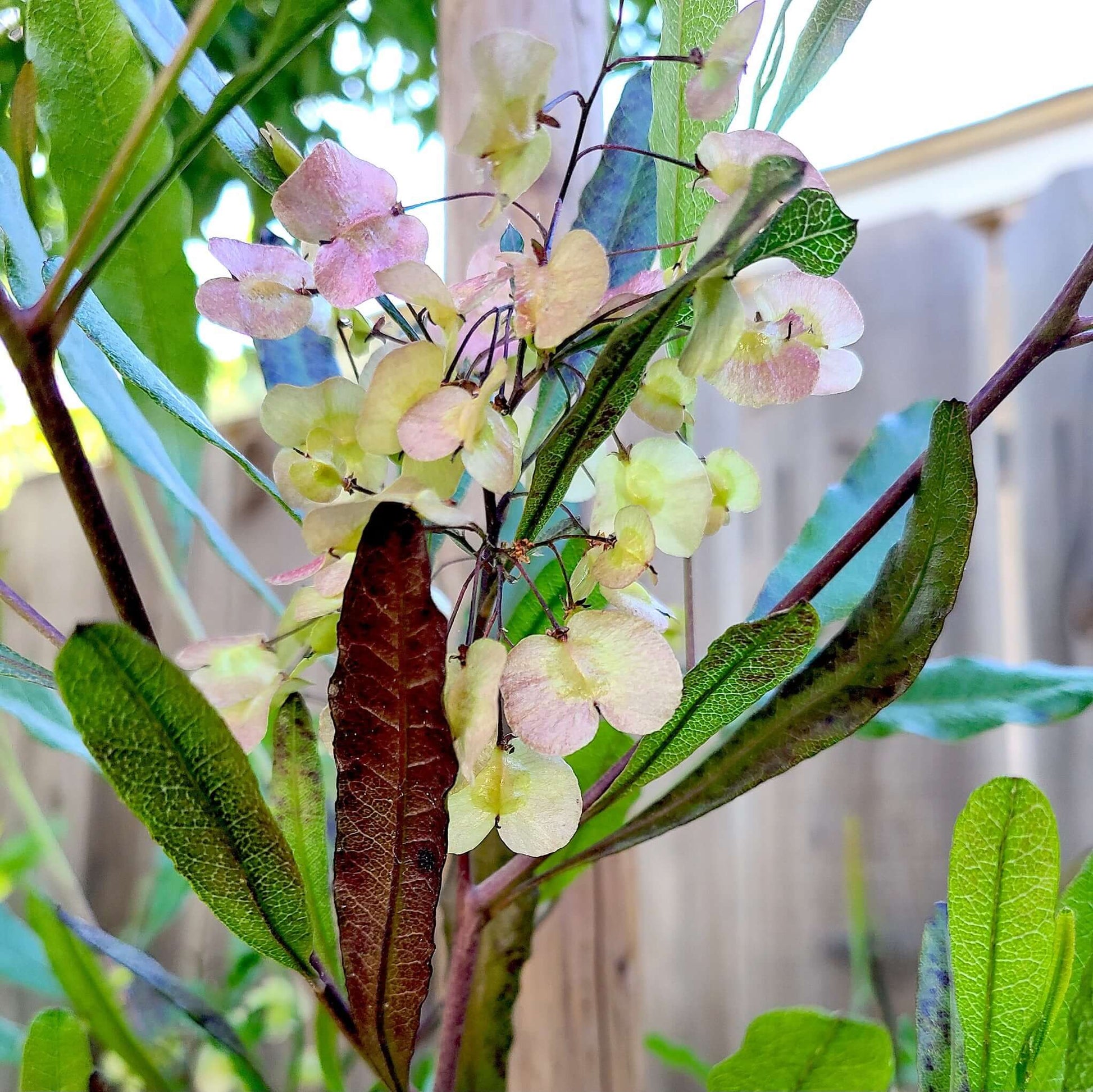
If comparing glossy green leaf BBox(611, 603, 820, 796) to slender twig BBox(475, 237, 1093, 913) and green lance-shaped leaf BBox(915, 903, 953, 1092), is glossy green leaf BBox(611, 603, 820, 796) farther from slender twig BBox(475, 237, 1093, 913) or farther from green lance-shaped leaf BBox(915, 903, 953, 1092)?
green lance-shaped leaf BBox(915, 903, 953, 1092)

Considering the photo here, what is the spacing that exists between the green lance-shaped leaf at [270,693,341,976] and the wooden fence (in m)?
0.52

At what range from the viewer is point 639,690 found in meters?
0.24

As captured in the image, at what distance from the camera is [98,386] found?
396 mm

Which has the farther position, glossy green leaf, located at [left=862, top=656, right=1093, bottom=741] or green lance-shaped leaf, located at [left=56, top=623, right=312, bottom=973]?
glossy green leaf, located at [left=862, top=656, right=1093, bottom=741]

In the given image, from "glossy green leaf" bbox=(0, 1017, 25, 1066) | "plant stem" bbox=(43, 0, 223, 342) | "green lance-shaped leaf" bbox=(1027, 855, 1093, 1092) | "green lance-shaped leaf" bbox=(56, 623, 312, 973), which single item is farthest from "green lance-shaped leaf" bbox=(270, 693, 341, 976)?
"glossy green leaf" bbox=(0, 1017, 25, 1066)

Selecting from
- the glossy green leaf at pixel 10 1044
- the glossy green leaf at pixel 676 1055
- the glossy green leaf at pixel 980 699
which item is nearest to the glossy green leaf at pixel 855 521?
the glossy green leaf at pixel 980 699

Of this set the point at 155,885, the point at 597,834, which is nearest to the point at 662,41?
the point at 597,834

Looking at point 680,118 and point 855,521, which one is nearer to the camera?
point 680,118

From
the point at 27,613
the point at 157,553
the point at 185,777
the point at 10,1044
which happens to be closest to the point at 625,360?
the point at 185,777

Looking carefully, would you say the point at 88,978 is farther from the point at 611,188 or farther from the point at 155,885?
the point at 155,885

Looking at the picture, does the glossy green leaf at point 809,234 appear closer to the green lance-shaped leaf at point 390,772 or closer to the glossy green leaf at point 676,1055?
the green lance-shaped leaf at point 390,772

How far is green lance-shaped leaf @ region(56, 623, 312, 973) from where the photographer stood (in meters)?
0.22

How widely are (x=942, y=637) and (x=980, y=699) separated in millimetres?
494

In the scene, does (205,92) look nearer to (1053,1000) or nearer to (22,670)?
(22,670)
